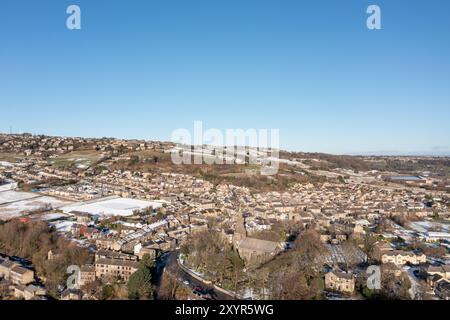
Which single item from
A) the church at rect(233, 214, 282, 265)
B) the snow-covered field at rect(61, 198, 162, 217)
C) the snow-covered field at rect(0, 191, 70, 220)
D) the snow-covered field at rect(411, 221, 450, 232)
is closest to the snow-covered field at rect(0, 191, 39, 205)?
the snow-covered field at rect(0, 191, 70, 220)

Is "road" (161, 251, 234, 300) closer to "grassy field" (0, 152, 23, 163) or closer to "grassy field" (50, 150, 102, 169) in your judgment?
"grassy field" (50, 150, 102, 169)

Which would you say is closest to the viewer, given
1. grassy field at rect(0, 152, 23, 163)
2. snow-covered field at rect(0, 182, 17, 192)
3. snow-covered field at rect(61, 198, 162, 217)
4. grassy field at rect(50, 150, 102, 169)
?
snow-covered field at rect(61, 198, 162, 217)

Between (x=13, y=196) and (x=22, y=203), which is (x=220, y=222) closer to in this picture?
(x=22, y=203)

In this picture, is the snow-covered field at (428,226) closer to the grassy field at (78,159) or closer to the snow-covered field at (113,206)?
the snow-covered field at (113,206)

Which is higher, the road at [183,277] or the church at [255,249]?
the church at [255,249]

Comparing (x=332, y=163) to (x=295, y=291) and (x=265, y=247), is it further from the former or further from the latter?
(x=295, y=291)

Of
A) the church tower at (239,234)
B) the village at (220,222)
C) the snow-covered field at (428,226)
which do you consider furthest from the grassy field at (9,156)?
the snow-covered field at (428,226)

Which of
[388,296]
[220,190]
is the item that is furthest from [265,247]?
[220,190]
